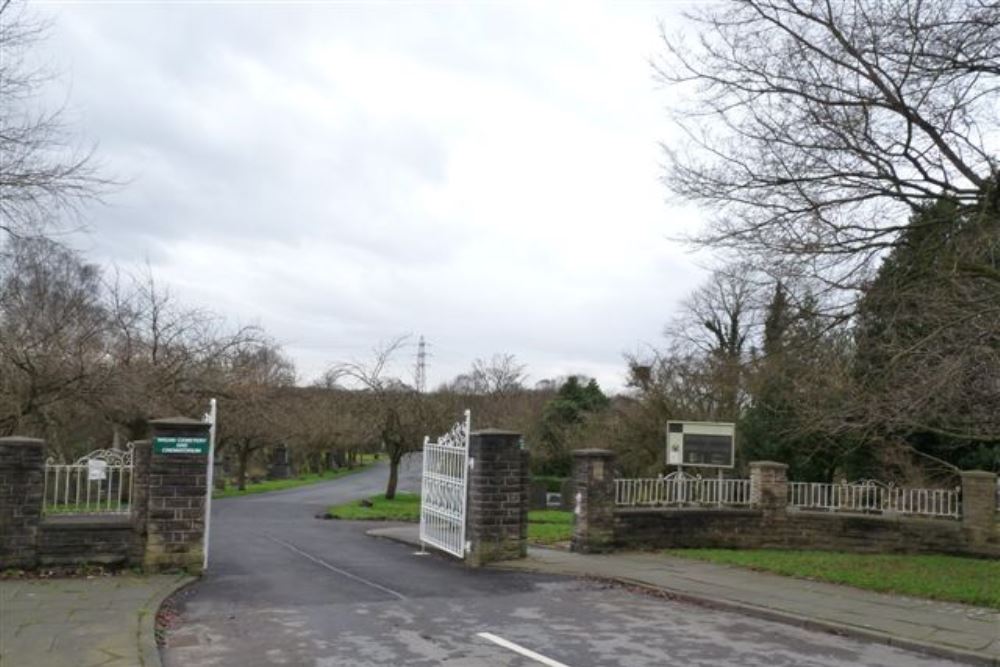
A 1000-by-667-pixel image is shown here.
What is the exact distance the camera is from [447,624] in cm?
922

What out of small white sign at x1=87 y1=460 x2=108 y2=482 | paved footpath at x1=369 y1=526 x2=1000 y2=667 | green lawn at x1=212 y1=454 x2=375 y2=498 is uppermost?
small white sign at x1=87 y1=460 x2=108 y2=482

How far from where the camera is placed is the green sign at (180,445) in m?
11.8

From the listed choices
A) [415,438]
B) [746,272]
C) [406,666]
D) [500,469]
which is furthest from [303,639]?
[415,438]

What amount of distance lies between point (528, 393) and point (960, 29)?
5402 centimetres

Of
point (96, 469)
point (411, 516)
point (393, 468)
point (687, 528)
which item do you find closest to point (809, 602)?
point (687, 528)

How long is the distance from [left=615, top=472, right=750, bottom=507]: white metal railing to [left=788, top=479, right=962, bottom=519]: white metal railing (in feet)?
4.08

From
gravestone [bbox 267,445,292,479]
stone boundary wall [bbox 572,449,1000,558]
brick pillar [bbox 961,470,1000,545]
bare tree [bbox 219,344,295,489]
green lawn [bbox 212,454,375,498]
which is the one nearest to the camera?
stone boundary wall [bbox 572,449,1000,558]

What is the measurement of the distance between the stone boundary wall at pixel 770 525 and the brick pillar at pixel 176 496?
6421mm

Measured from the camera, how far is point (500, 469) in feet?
45.9

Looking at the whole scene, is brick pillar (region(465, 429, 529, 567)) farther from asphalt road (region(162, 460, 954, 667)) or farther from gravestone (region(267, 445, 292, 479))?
gravestone (region(267, 445, 292, 479))

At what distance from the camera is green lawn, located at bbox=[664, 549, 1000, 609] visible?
468 inches

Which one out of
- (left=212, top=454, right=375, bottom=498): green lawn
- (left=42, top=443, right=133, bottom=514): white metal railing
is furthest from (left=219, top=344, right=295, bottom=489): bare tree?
(left=42, top=443, right=133, bottom=514): white metal railing

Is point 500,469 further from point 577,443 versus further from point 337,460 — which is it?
point 337,460

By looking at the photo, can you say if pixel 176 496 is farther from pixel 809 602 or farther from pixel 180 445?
pixel 809 602
